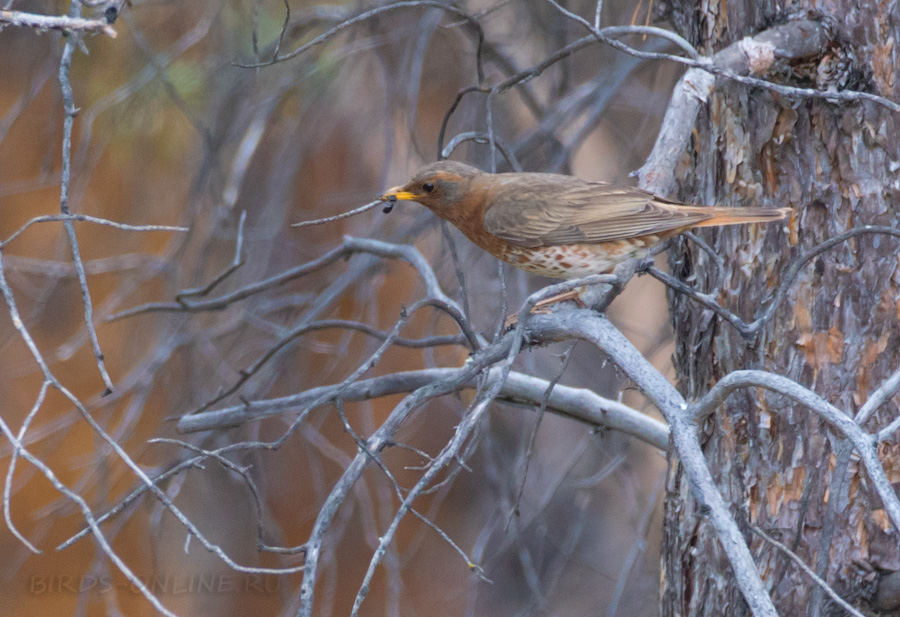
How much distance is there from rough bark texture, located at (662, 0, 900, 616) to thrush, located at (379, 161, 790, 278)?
1.12 ft

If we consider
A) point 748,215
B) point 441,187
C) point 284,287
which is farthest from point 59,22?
point 284,287

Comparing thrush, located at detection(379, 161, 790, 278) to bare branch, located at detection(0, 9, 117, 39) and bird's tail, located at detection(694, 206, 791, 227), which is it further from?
bare branch, located at detection(0, 9, 117, 39)

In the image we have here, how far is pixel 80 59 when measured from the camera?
182 inches

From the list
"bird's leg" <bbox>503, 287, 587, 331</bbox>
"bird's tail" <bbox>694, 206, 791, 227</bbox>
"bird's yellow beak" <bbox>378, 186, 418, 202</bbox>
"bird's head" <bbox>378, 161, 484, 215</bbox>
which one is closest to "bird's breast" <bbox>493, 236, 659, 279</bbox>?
"bird's leg" <bbox>503, 287, 587, 331</bbox>

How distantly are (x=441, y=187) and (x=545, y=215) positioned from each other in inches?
17.4

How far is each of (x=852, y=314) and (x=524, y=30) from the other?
3.29 meters

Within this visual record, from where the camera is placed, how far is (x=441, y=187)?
11.5ft

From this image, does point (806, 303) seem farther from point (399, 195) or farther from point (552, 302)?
point (399, 195)

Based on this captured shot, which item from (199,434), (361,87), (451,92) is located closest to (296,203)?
(361,87)

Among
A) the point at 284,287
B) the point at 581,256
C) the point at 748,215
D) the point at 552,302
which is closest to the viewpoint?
the point at 748,215

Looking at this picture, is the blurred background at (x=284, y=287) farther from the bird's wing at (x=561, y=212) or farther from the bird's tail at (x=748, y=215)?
the bird's tail at (x=748, y=215)

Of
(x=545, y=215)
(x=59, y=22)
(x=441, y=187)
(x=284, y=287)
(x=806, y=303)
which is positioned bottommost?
(x=806, y=303)

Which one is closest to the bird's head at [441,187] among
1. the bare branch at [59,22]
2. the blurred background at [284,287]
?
the blurred background at [284,287]

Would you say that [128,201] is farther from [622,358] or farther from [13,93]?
[622,358]
